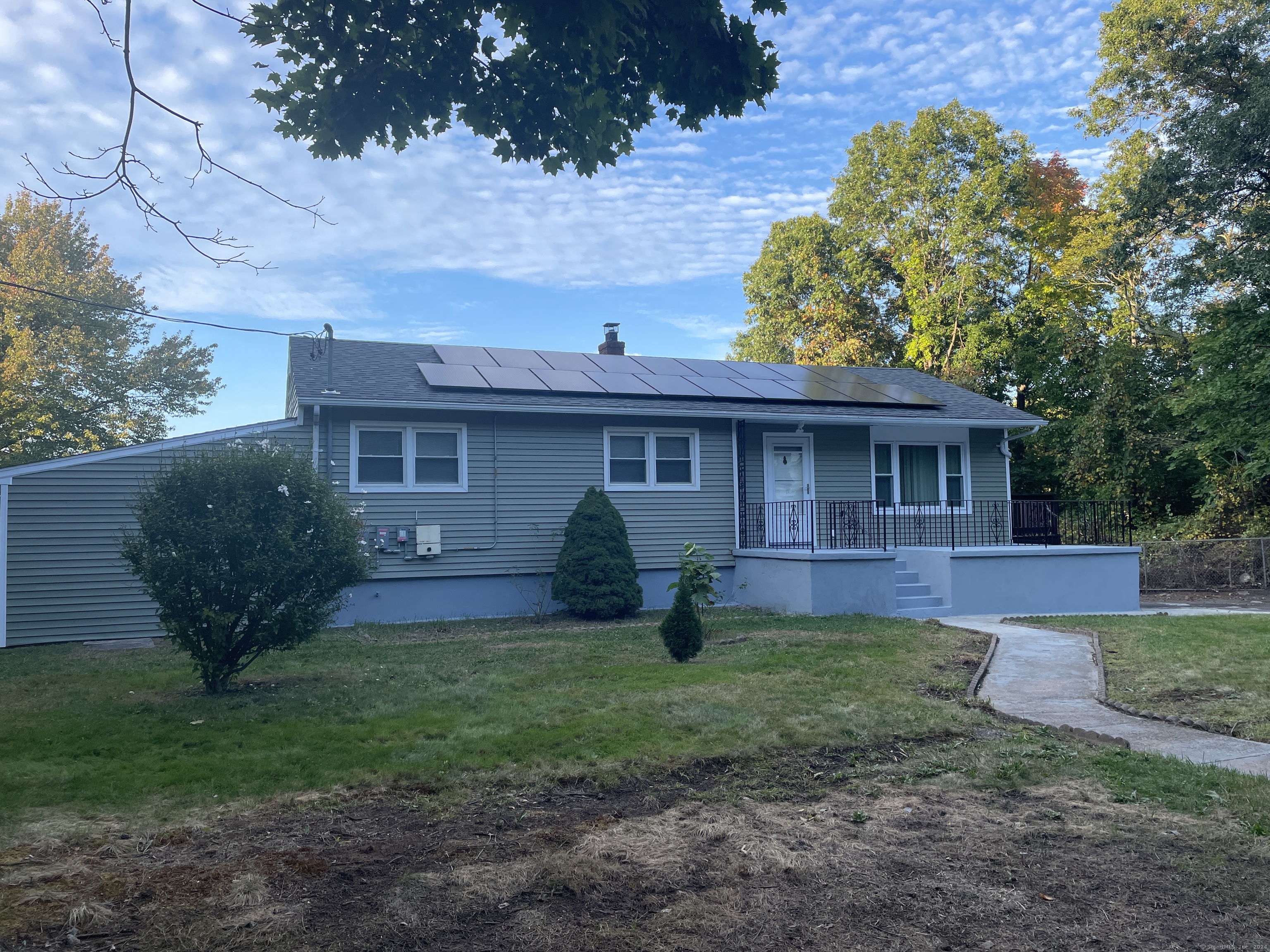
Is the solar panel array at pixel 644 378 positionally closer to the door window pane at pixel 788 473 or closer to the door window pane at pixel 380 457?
the door window pane at pixel 788 473

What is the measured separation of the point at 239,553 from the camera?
24.0ft

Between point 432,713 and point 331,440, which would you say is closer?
point 432,713

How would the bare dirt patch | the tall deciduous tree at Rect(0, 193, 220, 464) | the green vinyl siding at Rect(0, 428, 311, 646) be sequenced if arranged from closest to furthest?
the bare dirt patch
the green vinyl siding at Rect(0, 428, 311, 646)
the tall deciduous tree at Rect(0, 193, 220, 464)

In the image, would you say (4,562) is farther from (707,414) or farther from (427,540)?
(707,414)

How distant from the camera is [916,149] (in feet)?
97.0

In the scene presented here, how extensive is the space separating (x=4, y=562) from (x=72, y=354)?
1885 centimetres

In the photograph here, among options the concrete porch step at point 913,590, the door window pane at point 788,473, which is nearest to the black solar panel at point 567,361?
the door window pane at point 788,473

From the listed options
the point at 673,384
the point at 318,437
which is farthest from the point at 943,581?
the point at 318,437

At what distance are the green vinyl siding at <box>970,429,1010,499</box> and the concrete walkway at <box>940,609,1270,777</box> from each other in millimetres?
6006

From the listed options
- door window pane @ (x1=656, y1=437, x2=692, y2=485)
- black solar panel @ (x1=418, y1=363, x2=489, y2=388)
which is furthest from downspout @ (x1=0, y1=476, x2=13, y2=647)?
door window pane @ (x1=656, y1=437, x2=692, y2=485)

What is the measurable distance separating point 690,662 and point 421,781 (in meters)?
4.22

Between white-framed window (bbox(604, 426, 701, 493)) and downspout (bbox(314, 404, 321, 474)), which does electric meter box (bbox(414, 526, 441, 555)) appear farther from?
white-framed window (bbox(604, 426, 701, 493))

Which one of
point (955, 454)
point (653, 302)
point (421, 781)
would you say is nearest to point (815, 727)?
point (421, 781)

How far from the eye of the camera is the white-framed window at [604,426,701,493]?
14.5 m
